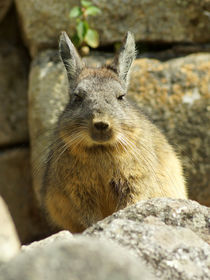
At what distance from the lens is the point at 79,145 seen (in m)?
5.77

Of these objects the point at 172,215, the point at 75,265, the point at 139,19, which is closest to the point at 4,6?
the point at 139,19

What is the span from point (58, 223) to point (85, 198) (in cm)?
99

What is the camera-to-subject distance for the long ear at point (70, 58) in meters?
6.51

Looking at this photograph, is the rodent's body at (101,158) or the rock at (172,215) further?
the rodent's body at (101,158)

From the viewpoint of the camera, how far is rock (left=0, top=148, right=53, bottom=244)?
30.0 feet

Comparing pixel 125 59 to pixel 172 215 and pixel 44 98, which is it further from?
pixel 172 215

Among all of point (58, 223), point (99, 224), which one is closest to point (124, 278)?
point (99, 224)

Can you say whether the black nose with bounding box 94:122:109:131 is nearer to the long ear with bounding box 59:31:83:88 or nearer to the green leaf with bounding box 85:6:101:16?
the long ear with bounding box 59:31:83:88

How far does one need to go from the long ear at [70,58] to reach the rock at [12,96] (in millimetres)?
2855

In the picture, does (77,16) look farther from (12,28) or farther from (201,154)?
(201,154)

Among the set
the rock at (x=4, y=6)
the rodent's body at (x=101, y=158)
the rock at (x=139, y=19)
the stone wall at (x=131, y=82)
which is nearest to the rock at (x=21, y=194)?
the stone wall at (x=131, y=82)

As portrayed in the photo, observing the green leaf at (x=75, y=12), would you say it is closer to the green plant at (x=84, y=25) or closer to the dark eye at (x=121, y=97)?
the green plant at (x=84, y=25)

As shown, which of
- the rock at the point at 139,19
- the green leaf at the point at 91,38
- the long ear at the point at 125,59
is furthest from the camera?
the rock at the point at 139,19

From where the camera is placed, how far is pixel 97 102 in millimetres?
5637
